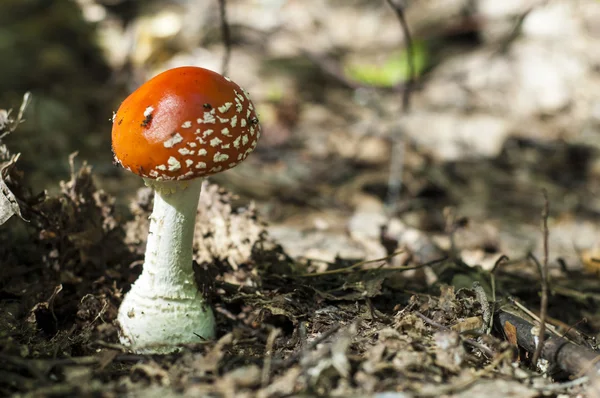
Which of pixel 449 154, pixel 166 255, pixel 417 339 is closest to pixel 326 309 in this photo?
pixel 417 339

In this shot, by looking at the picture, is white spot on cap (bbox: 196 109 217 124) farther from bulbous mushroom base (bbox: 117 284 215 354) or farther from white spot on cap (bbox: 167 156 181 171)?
bulbous mushroom base (bbox: 117 284 215 354)

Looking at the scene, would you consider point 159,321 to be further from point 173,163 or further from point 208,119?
point 208,119

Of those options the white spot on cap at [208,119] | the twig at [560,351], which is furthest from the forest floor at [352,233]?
the white spot on cap at [208,119]

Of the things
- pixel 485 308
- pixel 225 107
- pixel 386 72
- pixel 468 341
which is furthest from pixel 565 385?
pixel 386 72

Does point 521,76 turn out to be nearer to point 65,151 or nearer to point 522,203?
point 522,203

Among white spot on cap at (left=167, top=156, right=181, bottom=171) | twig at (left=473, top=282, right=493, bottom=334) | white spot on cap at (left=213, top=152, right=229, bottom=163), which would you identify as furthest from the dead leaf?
twig at (left=473, top=282, right=493, bottom=334)

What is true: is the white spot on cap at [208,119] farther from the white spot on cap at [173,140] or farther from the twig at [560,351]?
the twig at [560,351]
